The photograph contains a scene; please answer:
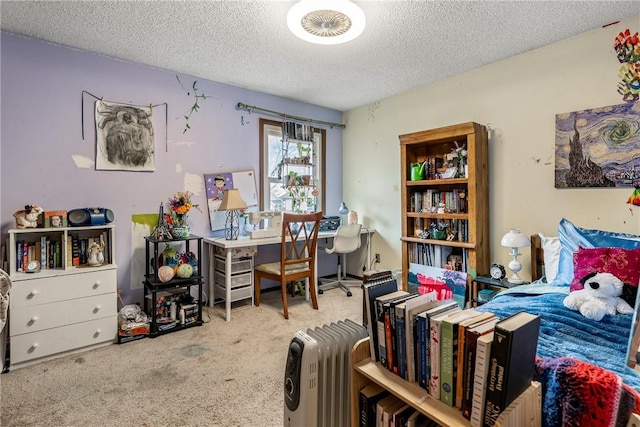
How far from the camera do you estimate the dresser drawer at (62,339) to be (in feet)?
6.90

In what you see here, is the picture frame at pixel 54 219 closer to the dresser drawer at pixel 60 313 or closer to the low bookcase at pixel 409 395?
the dresser drawer at pixel 60 313

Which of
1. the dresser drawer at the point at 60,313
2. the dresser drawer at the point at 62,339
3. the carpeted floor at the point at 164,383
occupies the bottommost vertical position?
the carpeted floor at the point at 164,383

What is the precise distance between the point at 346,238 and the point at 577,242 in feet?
6.84

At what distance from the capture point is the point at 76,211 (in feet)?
8.00

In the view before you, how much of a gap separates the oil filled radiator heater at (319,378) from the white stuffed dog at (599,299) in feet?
3.85

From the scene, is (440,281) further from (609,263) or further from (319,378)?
(319,378)

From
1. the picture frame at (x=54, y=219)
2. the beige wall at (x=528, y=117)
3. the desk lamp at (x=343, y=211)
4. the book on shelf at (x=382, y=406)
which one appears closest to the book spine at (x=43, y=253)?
the picture frame at (x=54, y=219)

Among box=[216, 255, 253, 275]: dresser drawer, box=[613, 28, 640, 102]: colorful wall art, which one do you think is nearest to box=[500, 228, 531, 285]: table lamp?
box=[613, 28, 640, 102]: colorful wall art

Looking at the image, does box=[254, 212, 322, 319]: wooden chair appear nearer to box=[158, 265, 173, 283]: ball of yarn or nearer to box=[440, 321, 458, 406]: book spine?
box=[158, 265, 173, 283]: ball of yarn

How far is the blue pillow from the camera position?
200 centimetres

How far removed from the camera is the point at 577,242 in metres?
2.14

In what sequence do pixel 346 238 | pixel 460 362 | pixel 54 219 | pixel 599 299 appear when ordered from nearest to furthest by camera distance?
Result: pixel 460 362 < pixel 599 299 < pixel 54 219 < pixel 346 238

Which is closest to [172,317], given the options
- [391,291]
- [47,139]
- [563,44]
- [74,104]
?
[47,139]

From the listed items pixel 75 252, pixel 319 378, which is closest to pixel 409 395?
pixel 319 378
